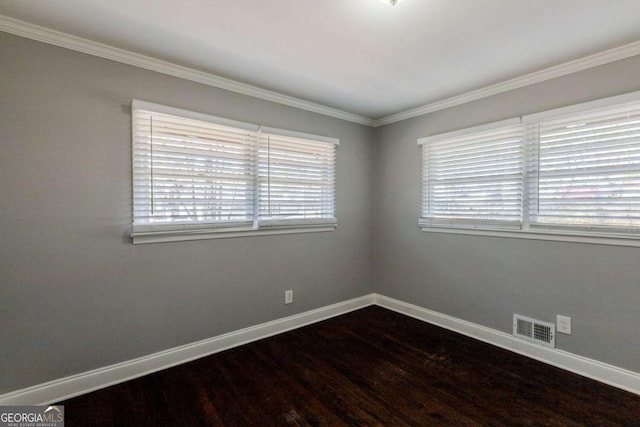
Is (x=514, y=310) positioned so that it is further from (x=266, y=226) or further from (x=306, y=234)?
(x=266, y=226)

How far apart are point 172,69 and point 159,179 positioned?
88 centimetres

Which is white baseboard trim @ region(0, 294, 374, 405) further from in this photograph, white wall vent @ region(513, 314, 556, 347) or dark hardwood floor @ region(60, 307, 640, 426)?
white wall vent @ region(513, 314, 556, 347)

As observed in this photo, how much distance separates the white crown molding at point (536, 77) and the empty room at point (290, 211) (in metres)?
0.02

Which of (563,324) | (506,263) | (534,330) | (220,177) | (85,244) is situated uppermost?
(220,177)

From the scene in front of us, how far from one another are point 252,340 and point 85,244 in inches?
62.7

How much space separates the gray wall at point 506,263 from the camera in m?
2.14

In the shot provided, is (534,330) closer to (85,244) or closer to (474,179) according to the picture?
(474,179)

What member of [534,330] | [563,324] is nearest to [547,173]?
[563,324]

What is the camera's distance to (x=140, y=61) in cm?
221

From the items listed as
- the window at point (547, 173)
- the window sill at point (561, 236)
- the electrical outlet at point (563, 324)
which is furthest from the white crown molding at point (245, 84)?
the electrical outlet at point (563, 324)

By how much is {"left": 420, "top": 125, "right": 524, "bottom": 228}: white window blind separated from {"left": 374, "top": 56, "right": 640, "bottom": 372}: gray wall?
13 cm

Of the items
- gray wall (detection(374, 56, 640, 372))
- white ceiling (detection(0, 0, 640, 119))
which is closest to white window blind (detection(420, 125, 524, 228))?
gray wall (detection(374, 56, 640, 372))

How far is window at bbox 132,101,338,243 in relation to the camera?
2.27 metres

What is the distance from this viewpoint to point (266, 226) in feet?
9.53
